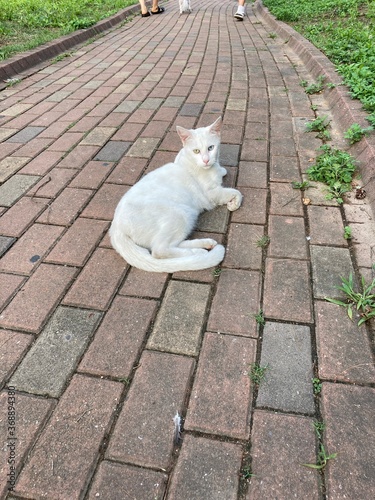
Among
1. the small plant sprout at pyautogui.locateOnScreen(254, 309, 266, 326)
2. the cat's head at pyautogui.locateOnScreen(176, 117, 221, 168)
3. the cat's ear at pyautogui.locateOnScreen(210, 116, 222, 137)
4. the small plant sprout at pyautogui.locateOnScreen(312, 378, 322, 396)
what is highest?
the cat's ear at pyautogui.locateOnScreen(210, 116, 222, 137)

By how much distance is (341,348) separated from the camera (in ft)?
6.31

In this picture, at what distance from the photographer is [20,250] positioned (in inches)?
104

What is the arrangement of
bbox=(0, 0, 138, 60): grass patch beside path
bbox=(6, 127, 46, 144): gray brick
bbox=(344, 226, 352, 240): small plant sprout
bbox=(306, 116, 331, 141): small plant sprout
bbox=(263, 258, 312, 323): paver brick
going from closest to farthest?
bbox=(263, 258, 312, 323): paver brick
bbox=(344, 226, 352, 240): small plant sprout
bbox=(306, 116, 331, 141): small plant sprout
bbox=(6, 127, 46, 144): gray brick
bbox=(0, 0, 138, 60): grass patch beside path

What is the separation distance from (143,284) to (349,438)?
4.60 feet

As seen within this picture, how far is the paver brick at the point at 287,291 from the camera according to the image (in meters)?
2.12

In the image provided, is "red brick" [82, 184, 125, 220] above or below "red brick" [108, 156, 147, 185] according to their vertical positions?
below

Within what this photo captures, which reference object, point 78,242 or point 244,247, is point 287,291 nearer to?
point 244,247

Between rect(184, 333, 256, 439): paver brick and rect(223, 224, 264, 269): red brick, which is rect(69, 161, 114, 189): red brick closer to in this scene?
rect(223, 224, 264, 269): red brick

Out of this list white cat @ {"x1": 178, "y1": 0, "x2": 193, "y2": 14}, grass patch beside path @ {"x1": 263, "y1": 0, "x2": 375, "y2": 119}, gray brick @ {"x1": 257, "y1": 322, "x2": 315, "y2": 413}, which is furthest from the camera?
white cat @ {"x1": 178, "y1": 0, "x2": 193, "y2": 14}

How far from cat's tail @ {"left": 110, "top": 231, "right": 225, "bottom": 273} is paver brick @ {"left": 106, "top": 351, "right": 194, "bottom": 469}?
0.58 metres

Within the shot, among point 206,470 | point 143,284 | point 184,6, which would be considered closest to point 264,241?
point 143,284

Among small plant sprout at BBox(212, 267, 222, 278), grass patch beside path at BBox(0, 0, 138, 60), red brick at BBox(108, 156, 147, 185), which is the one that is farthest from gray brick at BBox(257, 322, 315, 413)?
grass patch beside path at BBox(0, 0, 138, 60)

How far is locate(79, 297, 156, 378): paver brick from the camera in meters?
1.90

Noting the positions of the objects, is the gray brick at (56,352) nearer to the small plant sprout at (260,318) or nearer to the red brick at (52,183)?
the small plant sprout at (260,318)
